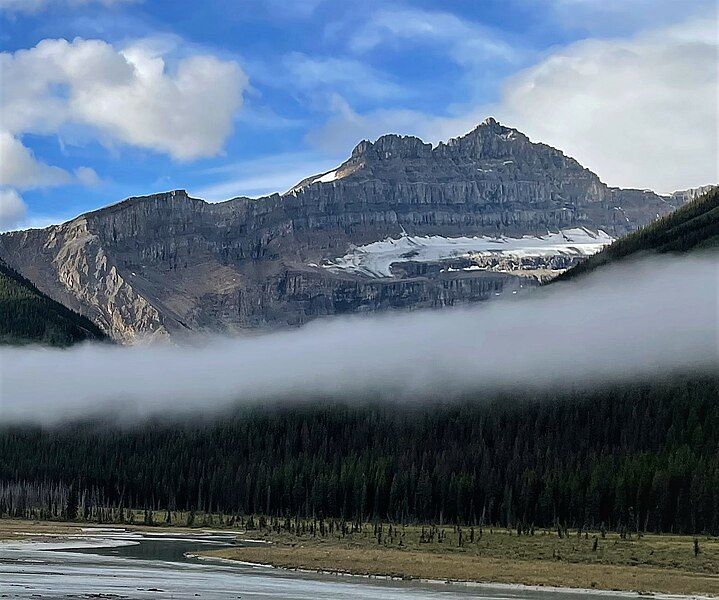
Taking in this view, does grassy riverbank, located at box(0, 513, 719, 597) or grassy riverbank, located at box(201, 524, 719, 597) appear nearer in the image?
grassy riverbank, located at box(201, 524, 719, 597)

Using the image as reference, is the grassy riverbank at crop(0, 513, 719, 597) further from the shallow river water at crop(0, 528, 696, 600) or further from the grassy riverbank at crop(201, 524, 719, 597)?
the shallow river water at crop(0, 528, 696, 600)

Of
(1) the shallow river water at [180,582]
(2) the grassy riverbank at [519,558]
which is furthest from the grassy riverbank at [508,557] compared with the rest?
(1) the shallow river water at [180,582]

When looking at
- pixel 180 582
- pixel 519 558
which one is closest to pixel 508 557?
pixel 519 558

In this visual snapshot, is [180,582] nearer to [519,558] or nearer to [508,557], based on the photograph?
[508,557]

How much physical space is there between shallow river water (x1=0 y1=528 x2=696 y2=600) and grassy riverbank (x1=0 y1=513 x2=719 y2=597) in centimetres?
587

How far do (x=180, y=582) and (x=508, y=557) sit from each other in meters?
46.1

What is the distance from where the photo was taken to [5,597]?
85.6 metres

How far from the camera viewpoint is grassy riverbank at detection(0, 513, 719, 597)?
363 feet

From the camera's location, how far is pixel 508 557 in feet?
442

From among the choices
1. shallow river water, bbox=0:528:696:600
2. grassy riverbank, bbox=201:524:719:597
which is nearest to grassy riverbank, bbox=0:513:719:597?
grassy riverbank, bbox=201:524:719:597

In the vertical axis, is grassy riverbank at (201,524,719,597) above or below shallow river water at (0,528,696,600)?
above

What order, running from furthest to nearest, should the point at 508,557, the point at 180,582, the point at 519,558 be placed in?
1. the point at 508,557
2. the point at 519,558
3. the point at 180,582

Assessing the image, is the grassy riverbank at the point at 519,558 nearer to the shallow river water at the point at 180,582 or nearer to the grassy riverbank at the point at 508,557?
the grassy riverbank at the point at 508,557

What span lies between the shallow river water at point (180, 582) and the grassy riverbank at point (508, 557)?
5.87 meters
